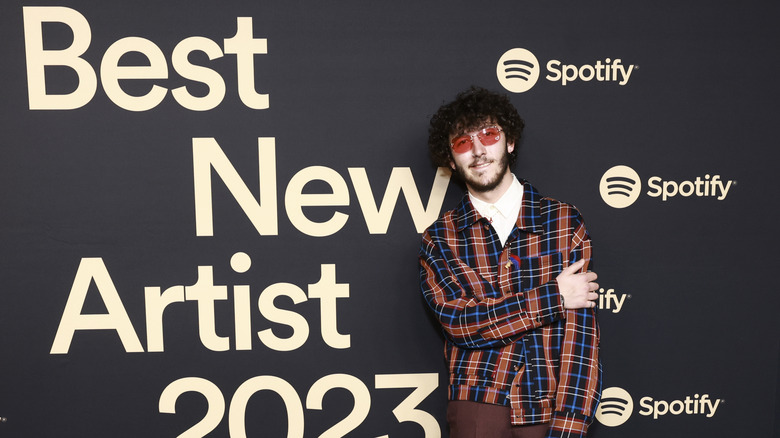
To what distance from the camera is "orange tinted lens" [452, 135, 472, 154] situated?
183cm

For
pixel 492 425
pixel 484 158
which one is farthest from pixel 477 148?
pixel 492 425

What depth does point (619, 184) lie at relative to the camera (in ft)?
6.81

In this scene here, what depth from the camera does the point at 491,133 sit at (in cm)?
182

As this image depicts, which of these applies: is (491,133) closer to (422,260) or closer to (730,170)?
(422,260)

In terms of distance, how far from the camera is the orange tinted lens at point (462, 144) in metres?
Answer: 1.83

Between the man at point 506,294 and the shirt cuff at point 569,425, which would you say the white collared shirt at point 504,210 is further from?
the shirt cuff at point 569,425

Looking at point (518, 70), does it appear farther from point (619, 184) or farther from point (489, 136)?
point (619, 184)

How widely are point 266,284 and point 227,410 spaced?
52 centimetres

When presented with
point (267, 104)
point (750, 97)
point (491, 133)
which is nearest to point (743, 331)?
point (750, 97)

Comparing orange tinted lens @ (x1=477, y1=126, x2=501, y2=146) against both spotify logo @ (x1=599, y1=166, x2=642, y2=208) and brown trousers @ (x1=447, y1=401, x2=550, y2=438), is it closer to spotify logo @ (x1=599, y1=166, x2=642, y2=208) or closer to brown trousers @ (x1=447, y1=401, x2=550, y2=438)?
spotify logo @ (x1=599, y1=166, x2=642, y2=208)

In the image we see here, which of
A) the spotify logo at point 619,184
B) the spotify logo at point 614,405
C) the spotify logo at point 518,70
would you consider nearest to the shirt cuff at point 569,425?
the spotify logo at point 614,405

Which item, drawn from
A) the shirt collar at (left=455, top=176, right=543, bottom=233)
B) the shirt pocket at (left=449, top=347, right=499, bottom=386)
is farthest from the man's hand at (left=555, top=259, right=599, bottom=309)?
the shirt pocket at (left=449, top=347, right=499, bottom=386)

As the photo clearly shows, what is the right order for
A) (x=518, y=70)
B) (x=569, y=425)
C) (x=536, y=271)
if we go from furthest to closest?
(x=518, y=70) < (x=536, y=271) < (x=569, y=425)

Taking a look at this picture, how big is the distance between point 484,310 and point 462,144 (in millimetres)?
558
